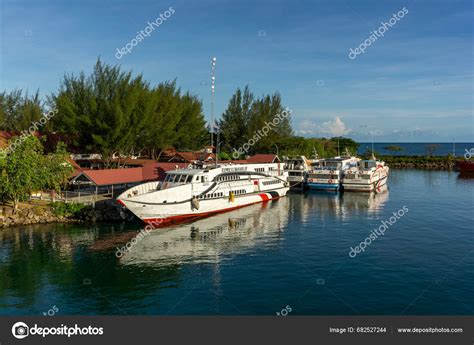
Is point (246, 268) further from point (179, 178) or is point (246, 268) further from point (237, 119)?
point (237, 119)

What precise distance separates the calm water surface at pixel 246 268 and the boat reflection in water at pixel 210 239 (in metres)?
0.11

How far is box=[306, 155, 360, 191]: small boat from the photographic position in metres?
73.2

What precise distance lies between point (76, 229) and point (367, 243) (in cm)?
3081

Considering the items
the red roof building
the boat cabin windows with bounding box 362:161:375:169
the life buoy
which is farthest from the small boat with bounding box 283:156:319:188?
the life buoy

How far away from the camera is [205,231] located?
139 ft

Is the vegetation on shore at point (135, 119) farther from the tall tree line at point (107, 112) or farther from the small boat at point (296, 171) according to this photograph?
the small boat at point (296, 171)

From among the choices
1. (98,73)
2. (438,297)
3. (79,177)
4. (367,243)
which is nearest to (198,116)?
(98,73)

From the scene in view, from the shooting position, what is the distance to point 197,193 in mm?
48656

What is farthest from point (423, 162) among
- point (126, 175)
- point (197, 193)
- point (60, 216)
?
point (60, 216)

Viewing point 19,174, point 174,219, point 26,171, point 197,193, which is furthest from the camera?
point 197,193

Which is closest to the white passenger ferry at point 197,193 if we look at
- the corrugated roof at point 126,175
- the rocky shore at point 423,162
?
the corrugated roof at point 126,175

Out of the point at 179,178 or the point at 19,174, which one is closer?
the point at 19,174

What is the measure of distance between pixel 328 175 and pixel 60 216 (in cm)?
4838

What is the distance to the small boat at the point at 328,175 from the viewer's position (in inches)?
2884
